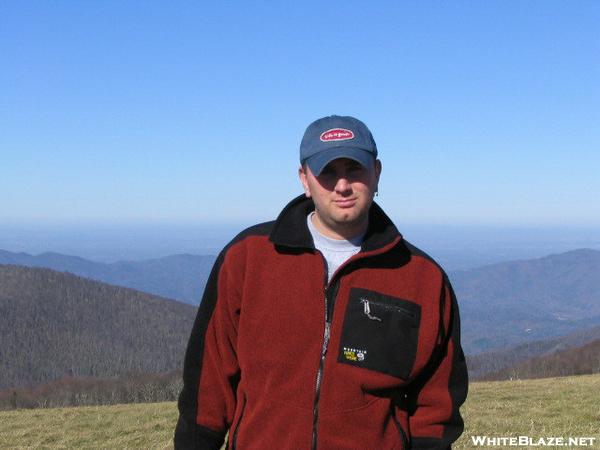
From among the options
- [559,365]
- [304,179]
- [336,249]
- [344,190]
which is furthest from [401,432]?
[559,365]

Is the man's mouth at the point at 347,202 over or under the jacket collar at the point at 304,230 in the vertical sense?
over

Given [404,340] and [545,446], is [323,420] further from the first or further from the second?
[545,446]

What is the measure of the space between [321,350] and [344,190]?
1.12 m

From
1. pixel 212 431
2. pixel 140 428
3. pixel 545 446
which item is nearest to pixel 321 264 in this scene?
pixel 212 431

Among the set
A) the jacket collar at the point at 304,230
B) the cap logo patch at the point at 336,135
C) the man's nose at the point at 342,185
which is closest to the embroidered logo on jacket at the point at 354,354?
the jacket collar at the point at 304,230

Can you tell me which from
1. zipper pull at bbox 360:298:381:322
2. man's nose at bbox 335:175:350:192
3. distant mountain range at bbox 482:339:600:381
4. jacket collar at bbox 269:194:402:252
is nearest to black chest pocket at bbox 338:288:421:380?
zipper pull at bbox 360:298:381:322

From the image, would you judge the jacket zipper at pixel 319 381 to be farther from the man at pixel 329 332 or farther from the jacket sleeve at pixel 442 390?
the jacket sleeve at pixel 442 390

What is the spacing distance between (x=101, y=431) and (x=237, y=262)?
802 inches

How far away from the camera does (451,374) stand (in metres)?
4.90

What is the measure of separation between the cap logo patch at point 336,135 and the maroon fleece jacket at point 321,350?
0.69 m

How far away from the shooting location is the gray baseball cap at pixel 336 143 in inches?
180

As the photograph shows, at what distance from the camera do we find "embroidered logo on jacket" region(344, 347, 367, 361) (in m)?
4.70

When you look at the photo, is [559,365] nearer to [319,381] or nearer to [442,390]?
[442,390]

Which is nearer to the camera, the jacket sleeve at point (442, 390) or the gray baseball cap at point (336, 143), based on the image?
the gray baseball cap at point (336, 143)
